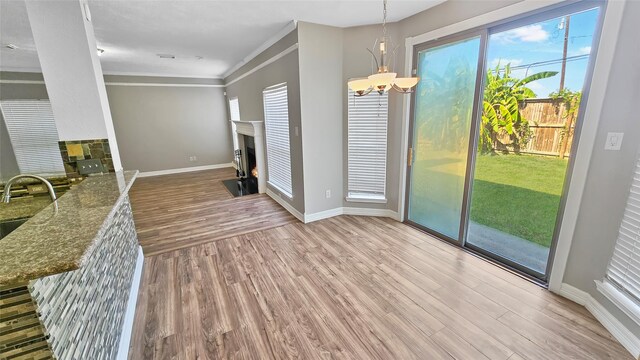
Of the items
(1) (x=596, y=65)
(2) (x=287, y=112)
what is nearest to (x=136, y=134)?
(2) (x=287, y=112)

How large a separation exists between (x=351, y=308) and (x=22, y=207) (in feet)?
8.27

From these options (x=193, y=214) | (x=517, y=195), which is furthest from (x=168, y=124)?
(x=517, y=195)

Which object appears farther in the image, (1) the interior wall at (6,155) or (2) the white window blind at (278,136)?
(2) the white window blind at (278,136)

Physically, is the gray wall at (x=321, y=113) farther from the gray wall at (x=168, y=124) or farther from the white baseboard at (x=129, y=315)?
the gray wall at (x=168, y=124)

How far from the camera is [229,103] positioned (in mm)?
7297

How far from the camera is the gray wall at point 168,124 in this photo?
6406 millimetres

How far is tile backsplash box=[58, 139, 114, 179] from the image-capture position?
7.14 ft

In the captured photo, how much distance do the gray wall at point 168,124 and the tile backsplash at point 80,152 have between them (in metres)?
5.11

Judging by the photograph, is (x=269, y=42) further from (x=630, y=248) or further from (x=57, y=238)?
(x=630, y=248)

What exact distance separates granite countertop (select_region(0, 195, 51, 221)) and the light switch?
3955mm

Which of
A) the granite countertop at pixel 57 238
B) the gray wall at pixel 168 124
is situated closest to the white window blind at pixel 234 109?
the gray wall at pixel 168 124

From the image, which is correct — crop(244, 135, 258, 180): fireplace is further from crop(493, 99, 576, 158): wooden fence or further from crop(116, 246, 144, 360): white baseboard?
crop(493, 99, 576, 158): wooden fence

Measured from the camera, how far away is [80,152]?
2.22 m

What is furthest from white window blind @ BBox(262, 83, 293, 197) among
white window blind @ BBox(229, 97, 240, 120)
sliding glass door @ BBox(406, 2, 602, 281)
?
white window blind @ BBox(229, 97, 240, 120)
